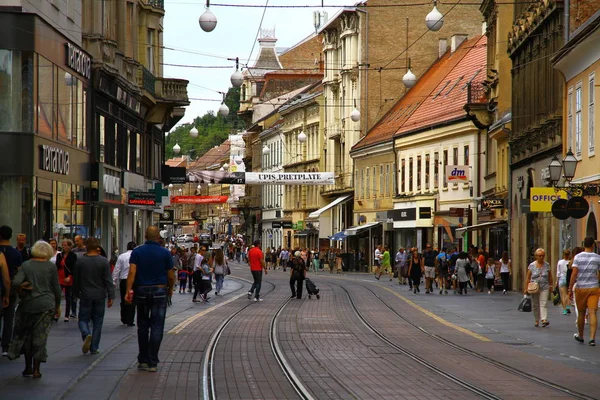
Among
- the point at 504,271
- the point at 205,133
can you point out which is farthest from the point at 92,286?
the point at 205,133

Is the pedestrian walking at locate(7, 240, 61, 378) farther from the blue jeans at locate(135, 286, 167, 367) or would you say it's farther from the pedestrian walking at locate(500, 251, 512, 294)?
the pedestrian walking at locate(500, 251, 512, 294)

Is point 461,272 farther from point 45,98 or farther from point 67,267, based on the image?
point 67,267

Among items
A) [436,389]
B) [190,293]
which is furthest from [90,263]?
[190,293]

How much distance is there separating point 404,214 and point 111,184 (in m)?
31.0

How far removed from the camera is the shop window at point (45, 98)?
31547 millimetres

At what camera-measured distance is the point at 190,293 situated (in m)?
43.5

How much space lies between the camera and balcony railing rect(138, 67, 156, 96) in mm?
49906

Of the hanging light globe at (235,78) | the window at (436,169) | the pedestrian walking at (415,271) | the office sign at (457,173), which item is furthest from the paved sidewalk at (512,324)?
the window at (436,169)

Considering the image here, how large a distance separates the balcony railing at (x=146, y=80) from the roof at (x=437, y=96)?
56.3 feet

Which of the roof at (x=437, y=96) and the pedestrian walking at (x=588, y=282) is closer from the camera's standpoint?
the pedestrian walking at (x=588, y=282)

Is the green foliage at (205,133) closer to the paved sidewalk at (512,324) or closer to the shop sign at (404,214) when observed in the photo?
the shop sign at (404,214)

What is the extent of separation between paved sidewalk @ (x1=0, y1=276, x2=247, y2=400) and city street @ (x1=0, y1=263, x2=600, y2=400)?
2 cm

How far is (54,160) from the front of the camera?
3353cm

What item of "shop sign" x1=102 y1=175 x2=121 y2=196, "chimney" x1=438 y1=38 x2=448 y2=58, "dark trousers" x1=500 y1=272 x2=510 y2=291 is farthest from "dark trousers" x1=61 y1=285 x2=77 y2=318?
"chimney" x1=438 y1=38 x2=448 y2=58
